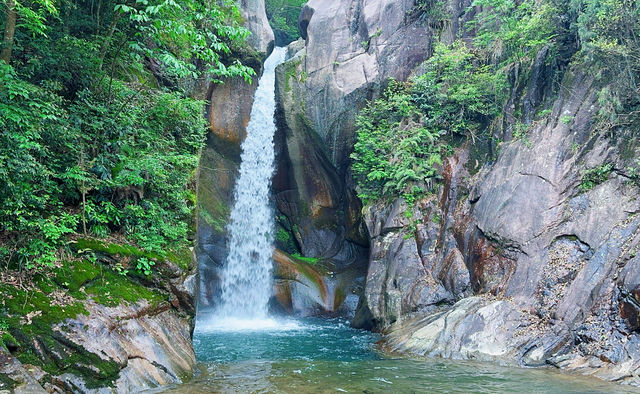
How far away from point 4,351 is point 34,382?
0.51 meters

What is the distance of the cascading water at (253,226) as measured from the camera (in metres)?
17.5

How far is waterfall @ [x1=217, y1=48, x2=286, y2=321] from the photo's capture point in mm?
17531

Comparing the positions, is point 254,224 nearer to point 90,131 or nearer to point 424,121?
point 424,121

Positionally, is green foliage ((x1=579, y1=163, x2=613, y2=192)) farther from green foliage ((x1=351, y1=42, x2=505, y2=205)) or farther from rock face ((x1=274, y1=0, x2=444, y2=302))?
rock face ((x1=274, y1=0, x2=444, y2=302))

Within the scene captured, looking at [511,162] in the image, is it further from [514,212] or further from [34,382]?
[34,382]

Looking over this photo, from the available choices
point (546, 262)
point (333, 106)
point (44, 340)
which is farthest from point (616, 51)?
point (44, 340)

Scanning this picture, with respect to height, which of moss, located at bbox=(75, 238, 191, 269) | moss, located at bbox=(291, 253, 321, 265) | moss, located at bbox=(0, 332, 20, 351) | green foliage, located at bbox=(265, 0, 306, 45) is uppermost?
green foliage, located at bbox=(265, 0, 306, 45)

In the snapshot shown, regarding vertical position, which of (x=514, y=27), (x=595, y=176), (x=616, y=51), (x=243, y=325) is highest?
(x=514, y=27)

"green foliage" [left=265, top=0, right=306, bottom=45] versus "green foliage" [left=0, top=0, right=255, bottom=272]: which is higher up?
"green foliage" [left=265, top=0, right=306, bottom=45]

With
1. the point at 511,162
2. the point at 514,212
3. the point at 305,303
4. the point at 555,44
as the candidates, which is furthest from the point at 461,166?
the point at 305,303

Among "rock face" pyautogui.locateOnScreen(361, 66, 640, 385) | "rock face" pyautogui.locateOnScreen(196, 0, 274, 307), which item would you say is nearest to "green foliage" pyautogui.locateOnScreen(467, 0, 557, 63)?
"rock face" pyautogui.locateOnScreen(361, 66, 640, 385)

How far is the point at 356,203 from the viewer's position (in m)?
19.2

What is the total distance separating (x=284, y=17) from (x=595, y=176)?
81.7ft

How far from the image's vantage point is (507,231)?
38.9 feet
